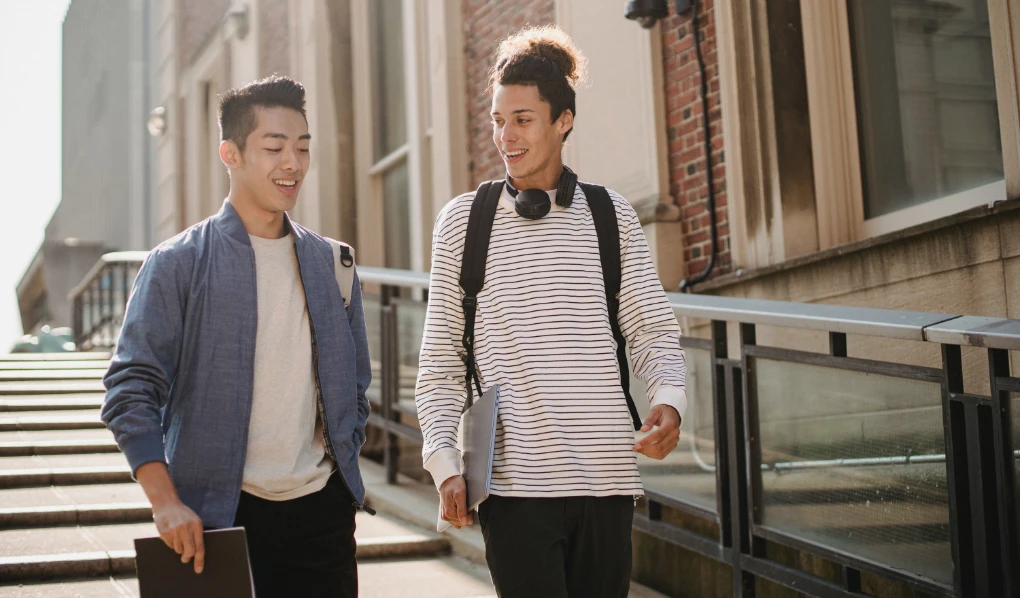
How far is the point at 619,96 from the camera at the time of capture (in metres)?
6.70

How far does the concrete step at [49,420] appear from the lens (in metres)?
7.28

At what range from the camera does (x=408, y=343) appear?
22.3ft

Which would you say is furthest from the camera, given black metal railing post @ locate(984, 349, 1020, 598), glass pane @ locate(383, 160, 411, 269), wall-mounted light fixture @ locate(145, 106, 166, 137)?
wall-mounted light fixture @ locate(145, 106, 166, 137)

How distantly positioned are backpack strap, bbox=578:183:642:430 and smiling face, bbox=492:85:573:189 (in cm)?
14

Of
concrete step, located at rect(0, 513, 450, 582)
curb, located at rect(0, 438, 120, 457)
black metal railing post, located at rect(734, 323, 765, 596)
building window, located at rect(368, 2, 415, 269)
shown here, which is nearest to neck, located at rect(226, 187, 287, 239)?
black metal railing post, located at rect(734, 323, 765, 596)

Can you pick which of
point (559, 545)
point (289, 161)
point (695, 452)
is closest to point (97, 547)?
point (695, 452)

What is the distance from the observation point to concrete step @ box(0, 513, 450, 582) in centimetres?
457

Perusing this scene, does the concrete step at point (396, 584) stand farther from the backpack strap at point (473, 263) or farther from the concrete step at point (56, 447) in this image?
the backpack strap at point (473, 263)

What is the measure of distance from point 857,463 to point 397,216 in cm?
Result: 776

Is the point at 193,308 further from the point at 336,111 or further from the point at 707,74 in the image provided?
the point at 336,111

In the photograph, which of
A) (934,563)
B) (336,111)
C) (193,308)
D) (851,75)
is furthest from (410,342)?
(336,111)

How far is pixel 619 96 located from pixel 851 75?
1.55 metres

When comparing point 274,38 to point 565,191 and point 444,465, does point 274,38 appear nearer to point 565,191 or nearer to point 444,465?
point 565,191

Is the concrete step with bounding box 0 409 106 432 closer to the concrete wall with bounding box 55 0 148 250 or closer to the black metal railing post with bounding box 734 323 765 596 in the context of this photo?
the black metal railing post with bounding box 734 323 765 596
